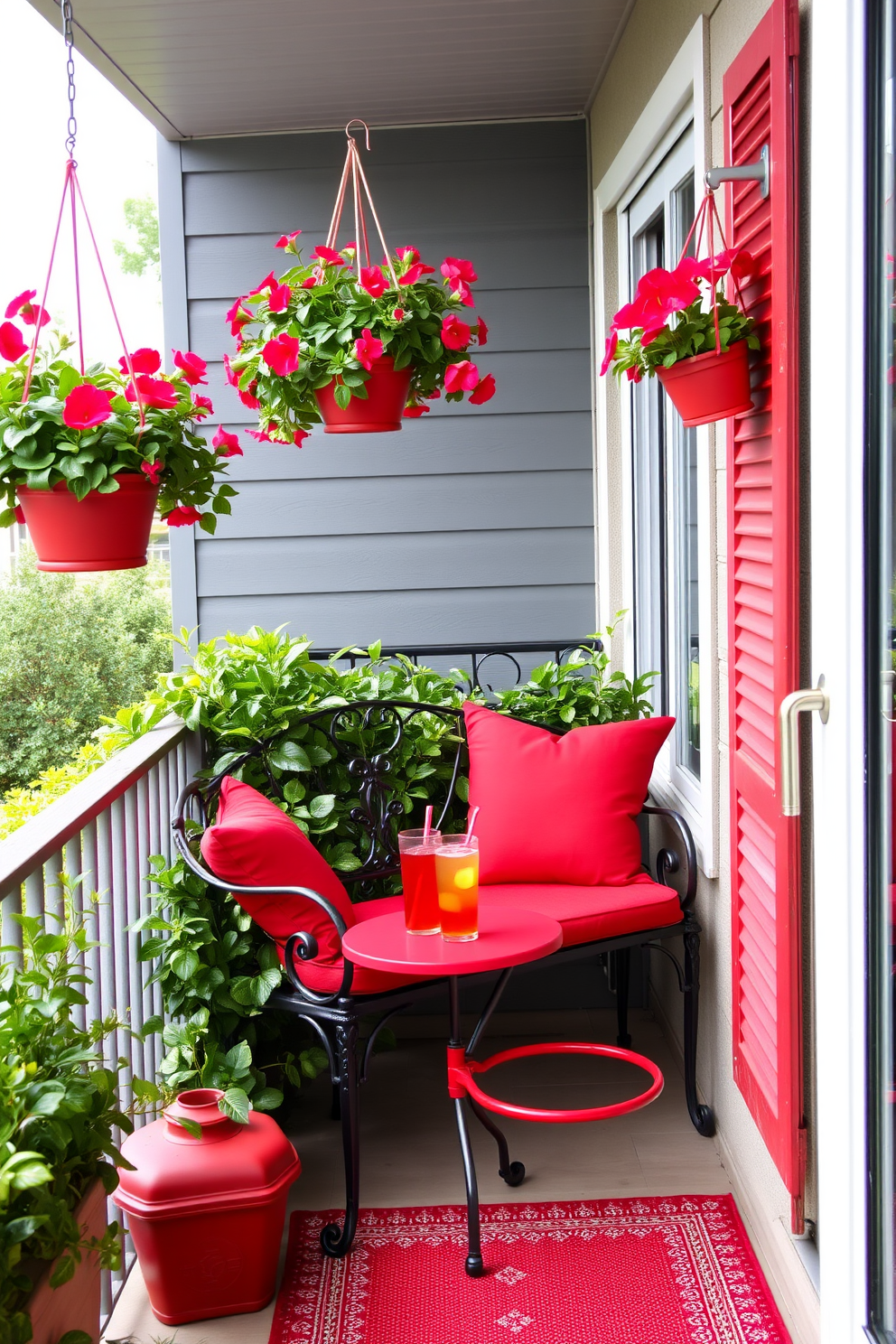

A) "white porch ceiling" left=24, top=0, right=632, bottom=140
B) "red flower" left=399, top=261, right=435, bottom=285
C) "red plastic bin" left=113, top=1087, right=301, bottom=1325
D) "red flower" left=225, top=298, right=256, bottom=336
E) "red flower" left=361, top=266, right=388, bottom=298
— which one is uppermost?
"white porch ceiling" left=24, top=0, right=632, bottom=140

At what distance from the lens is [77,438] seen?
1814 millimetres

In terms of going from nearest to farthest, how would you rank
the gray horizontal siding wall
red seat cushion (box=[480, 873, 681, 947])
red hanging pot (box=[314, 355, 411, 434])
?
red hanging pot (box=[314, 355, 411, 434]) → red seat cushion (box=[480, 873, 681, 947]) → the gray horizontal siding wall

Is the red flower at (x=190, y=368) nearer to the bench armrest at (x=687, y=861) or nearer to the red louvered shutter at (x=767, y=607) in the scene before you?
the red louvered shutter at (x=767, y=607)

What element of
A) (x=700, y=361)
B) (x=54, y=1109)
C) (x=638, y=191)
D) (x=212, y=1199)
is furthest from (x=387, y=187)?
(x=54, y=1109)

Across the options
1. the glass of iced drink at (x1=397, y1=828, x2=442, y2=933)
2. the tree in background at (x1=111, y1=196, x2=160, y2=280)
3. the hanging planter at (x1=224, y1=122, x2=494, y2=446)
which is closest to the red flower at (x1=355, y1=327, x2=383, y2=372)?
the hanging planter at (x1=224, y1=122, x2=494, y2=446)

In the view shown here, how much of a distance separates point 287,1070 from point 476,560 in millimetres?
1988

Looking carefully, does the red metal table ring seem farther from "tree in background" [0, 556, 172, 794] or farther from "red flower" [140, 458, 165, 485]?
"tree in background" [0, 556, 172, 794]

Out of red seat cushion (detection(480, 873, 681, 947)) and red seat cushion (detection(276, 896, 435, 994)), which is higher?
red seat cushion (detection(480, 873, 681, 947))

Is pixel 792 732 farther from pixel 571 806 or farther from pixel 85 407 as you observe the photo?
pixel 571 806

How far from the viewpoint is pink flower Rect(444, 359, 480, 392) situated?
2.22 meters

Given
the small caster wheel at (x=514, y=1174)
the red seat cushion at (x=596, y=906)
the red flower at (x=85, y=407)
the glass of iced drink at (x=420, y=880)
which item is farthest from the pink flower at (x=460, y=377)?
the small caster wheel at (x=514, y=1174)

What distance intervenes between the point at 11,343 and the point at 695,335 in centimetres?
110

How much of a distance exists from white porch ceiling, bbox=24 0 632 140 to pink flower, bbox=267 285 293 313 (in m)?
1.38

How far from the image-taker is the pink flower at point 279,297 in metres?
2.15
